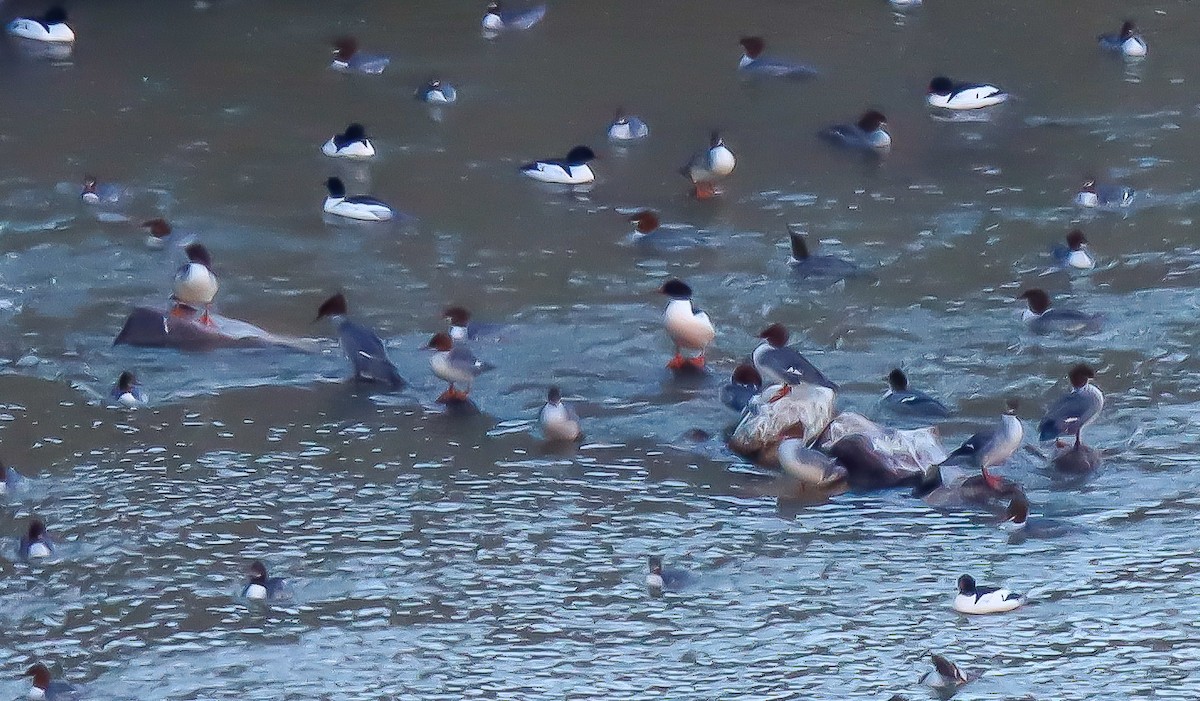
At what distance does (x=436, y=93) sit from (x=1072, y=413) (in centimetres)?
892

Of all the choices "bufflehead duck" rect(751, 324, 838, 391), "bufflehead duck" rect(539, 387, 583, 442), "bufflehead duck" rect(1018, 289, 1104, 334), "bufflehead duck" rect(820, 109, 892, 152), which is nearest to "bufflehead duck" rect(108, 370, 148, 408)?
"bufflehead duck" rect(539, 387, 583, 442)

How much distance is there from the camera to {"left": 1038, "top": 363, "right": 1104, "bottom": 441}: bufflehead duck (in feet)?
36.1

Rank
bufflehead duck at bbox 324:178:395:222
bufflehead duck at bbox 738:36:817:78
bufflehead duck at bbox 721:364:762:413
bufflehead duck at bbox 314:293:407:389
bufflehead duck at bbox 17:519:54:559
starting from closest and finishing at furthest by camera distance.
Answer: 1. bufflehead duck at bbox 17:519:54:559
2. bufflehead duck at bbox 721:364:762:413
3. bufflehead duck at bbox 314:293:407:389
4. bufflehead duck at bbox 324:178:395:222
5. bufflehead duck at bbox 738:36:817:78

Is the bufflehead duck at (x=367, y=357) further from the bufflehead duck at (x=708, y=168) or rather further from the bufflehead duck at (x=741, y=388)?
the bufflehead duck at (x=708, y=168)

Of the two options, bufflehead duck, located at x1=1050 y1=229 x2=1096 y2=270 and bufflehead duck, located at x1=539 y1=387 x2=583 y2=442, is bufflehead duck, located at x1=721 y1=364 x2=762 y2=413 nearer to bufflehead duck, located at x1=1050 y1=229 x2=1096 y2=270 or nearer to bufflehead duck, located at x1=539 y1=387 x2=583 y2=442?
bufflehead duck, located at x1=539 y1=387 x2=583 y2=442

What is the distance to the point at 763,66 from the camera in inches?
749

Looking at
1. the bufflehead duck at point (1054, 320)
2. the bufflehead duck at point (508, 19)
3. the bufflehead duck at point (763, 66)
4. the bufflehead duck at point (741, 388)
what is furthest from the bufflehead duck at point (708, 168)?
the bufflehead duck at point (508, 19)

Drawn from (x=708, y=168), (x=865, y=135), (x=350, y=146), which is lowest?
(x=350, y=146)

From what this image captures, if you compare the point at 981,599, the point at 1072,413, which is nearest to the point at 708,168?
the point at 1072,413

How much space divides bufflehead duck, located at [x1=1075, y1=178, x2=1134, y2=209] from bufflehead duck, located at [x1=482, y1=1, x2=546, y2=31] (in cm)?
801

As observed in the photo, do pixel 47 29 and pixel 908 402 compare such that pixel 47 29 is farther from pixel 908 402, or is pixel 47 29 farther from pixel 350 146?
pixel 908 402

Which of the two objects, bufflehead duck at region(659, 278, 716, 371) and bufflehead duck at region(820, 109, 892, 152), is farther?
bufflehead duck at region(820, 109, 892, 152)

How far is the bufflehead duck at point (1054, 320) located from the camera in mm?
12961

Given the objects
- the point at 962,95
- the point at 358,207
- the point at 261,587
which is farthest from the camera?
the point at 962,95
